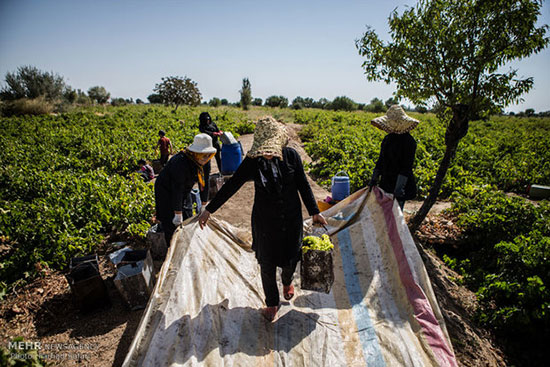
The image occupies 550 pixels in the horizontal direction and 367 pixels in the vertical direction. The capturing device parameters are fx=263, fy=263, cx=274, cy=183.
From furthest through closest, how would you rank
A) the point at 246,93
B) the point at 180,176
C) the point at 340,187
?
the point at 246,93
the point at 340,187
the point at 180,176

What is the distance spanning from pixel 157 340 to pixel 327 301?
68.0 inches

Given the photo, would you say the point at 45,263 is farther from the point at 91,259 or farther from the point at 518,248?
the point at 518,248

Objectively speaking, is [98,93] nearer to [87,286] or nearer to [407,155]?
[87,286]

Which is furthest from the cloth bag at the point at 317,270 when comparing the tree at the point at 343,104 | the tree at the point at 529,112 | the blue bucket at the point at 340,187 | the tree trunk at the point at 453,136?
the tree at the point at 529,112

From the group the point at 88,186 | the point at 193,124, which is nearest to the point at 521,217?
the point at 88,186

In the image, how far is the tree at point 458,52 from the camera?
11.1 feet

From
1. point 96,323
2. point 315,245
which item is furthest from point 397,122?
point 96,323

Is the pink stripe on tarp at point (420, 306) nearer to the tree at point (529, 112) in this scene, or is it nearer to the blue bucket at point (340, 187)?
the blue bucket at point (340, 187)

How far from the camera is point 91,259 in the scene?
329cm

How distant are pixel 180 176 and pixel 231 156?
360cm

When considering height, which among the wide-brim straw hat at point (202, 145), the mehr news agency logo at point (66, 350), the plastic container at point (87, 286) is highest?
the wide-brim straw hat at point (202, 145)

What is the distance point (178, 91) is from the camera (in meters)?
28.1

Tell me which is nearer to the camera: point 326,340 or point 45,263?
point 326,340

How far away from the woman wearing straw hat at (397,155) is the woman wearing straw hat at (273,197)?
4.82ft
